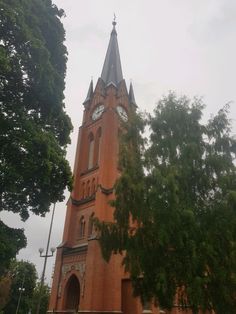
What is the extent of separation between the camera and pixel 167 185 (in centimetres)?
1156

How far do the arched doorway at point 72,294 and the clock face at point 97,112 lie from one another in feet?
60.6

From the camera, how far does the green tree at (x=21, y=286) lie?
46.0 metres

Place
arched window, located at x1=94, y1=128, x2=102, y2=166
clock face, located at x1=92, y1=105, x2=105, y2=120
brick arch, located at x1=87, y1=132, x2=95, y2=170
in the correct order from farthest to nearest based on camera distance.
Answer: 1. clock face, located at x1=92, y1=105, x2=105, y2=120
2. brick arch, located at x1=87, y1=132, x2=95, y2=170
3. arched window, located at x1=94, y1=128, x2=102, y2=166

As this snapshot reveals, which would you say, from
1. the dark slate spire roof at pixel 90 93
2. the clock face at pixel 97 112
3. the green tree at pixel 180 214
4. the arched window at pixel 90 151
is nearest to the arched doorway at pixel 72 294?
the arched window at pixel 90 151

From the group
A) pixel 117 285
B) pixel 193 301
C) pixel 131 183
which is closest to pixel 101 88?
pixel 117 285

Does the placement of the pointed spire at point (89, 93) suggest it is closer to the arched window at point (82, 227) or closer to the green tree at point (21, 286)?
the arched window at point (82, 227)

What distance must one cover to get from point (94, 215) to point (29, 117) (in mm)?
16881

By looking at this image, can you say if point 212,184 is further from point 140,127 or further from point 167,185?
point 140,127

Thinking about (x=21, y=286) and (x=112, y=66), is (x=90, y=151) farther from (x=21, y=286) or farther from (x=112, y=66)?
(x=21, y=286)

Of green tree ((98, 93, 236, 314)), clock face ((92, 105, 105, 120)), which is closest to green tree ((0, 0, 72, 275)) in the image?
green tree ((98, 93, 236, 314))

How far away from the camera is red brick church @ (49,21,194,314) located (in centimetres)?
2384

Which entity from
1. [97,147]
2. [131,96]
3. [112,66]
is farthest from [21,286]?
[112,66]

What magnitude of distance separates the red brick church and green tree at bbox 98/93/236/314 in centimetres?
475

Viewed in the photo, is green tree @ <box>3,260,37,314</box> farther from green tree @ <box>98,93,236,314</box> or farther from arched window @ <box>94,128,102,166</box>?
green tree @ <box>98,93,236,314</box>
